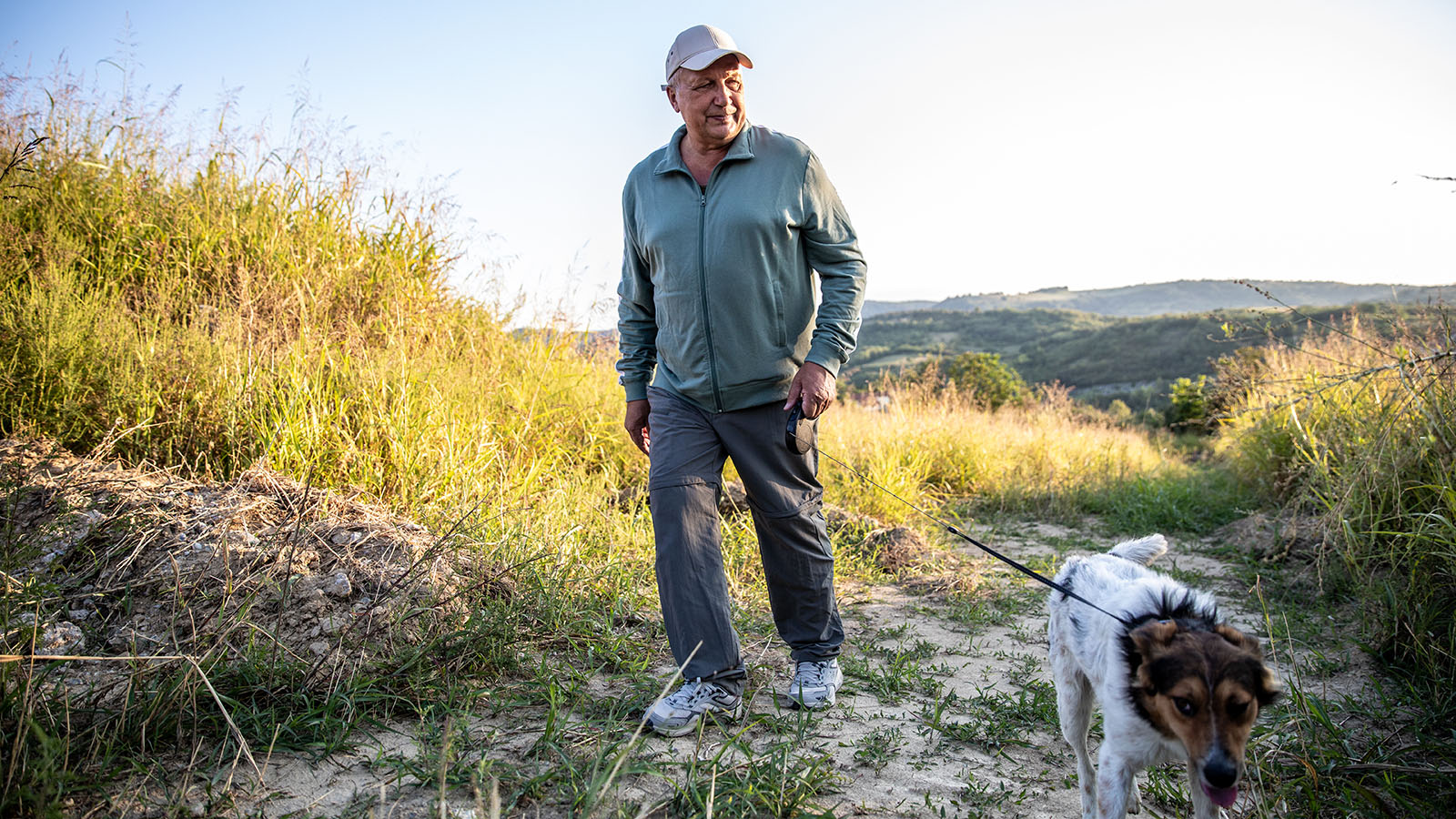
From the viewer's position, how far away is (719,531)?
9.93 ft

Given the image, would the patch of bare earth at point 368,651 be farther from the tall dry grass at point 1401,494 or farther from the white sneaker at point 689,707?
the tall dry grass at point 1401,494

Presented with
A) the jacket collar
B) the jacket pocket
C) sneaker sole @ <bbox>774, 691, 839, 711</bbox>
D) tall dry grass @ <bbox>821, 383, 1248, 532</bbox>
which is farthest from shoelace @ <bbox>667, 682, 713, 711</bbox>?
tall dry grass @ <bbox>821, 383, 1248, 532</bbox>

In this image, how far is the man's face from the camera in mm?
2871

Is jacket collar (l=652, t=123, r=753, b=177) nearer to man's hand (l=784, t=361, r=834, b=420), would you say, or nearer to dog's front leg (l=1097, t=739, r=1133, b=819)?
man's hand (l=784, t=361, r=834, b=420)

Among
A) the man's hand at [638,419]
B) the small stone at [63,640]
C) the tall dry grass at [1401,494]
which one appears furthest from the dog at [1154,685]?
the small stone at [63,640]

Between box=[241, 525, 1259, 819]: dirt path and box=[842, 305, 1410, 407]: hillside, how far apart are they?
67.9ft

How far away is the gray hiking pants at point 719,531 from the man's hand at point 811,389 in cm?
10

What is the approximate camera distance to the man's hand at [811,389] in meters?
2.87

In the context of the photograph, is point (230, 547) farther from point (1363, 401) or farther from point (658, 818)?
point (1363, 401)

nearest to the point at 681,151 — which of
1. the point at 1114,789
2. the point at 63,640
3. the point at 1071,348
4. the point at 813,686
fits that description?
the point at 813,686

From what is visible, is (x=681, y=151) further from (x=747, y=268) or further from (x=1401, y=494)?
(x=1401, y=494)

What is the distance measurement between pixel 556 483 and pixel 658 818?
3.31m

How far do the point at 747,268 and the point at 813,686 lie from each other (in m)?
1.68

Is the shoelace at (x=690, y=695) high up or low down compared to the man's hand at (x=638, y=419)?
down
